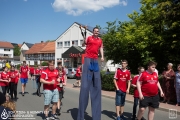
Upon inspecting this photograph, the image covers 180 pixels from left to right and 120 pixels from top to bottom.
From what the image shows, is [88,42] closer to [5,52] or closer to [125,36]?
[125,36]

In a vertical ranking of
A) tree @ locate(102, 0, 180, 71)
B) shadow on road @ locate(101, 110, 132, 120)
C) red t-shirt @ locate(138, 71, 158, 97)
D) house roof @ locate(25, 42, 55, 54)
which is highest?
house roof @ locate(25, 42, 55, 54)

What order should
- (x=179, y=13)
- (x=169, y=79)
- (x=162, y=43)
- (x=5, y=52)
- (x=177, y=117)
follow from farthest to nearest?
(x=5, y=52), (x=162, y=43), (x=179, y=13), (x=169, y=79), (x=177, y=117)

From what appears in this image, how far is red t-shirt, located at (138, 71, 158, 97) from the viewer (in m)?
5.30

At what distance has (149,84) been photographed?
5324 mm

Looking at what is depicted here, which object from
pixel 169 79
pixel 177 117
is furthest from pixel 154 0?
pixel 177 117

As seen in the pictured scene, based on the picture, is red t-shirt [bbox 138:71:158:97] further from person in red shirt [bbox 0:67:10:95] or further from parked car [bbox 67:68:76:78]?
parked car [bbox 67:68:76:78]

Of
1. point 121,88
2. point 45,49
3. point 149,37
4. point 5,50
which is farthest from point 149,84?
point 5,50

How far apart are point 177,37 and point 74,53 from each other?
2678cm

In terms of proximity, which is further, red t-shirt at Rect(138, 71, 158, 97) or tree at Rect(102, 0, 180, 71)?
tree at Rect(102, 0, 180, 71)

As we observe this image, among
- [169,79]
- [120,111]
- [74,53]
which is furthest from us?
[74,53]

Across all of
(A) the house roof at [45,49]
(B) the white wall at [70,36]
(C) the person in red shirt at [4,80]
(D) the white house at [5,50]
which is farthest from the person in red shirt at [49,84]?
(D) the white house at [5,50]

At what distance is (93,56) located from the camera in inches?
228

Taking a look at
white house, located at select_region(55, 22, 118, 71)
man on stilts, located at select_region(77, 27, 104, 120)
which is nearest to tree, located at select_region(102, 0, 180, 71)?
man on stilts, located at select_region(77, 27, 104, 120)

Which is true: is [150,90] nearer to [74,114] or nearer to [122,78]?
[122,78]
